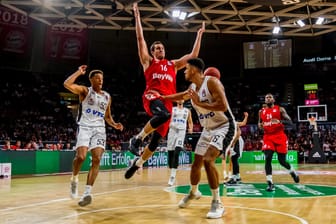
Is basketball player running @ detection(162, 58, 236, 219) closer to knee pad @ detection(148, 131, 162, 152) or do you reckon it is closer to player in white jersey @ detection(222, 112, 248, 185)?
knee pad @ detection(148, 131, 162, 152)

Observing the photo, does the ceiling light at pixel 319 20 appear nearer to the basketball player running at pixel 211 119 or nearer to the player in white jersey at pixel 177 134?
the player in white jersey at pixel 177 134

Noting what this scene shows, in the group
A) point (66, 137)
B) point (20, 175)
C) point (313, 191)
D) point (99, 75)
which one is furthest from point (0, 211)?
point (66, 137)

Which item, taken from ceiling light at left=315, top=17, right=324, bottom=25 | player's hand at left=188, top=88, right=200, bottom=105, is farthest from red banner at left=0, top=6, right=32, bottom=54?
player's hand at left=188, top=88, right=200, bottom=105

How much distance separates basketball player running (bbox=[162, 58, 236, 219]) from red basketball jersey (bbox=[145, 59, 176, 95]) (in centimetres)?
48

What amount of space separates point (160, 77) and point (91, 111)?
50.7 inches

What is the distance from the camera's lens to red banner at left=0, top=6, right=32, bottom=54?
77.3 ft

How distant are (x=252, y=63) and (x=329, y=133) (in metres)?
7.81

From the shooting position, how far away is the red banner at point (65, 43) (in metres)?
26.4

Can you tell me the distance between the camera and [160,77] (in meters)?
6.00

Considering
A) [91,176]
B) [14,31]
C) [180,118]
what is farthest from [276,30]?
[91,176]

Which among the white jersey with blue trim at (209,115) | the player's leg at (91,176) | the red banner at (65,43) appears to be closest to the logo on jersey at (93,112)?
the player's leg at (91,176)

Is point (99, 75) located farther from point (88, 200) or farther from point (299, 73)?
point (299, 73)

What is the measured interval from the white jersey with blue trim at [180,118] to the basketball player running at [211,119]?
448cm

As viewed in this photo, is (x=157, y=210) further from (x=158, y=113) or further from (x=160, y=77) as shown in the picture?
(x=160, y=77)
